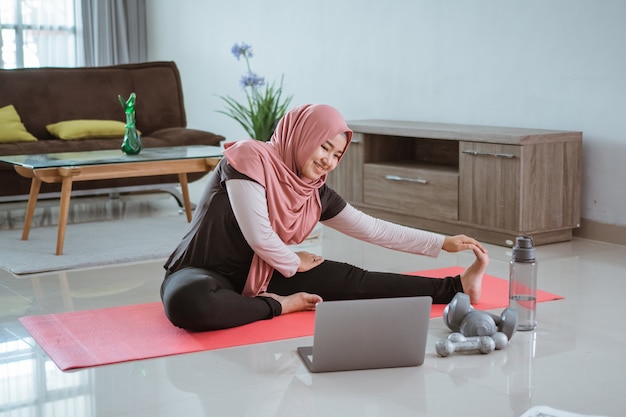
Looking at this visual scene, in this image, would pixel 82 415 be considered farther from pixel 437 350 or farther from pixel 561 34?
pixel 561 34

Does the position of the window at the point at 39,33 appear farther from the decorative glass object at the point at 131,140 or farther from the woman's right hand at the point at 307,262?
the woman's right hand at the point at 307,262

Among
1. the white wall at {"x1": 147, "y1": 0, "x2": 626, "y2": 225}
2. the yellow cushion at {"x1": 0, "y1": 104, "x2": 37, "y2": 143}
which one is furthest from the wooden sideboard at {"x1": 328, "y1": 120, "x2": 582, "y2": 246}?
the yellow cushion at {"x1": 0, "y1": 104, "x2": 37, "y2": 143}

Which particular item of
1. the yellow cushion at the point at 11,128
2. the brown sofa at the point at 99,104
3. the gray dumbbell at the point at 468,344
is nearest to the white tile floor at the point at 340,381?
the gray dumbbell at the point at 468,344

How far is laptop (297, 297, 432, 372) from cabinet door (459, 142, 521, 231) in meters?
1.89

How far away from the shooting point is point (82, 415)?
199cm

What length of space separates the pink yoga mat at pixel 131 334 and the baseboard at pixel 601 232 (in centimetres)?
138

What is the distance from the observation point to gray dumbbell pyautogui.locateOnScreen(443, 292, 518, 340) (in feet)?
8.29

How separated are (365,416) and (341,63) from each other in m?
4.14

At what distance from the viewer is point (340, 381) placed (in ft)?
7.25

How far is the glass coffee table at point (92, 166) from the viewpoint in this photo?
13.3 ft

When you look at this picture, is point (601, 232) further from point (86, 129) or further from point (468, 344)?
point (86, 129)

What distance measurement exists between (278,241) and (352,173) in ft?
7.85

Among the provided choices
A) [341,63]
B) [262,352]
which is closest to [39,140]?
[341,63]

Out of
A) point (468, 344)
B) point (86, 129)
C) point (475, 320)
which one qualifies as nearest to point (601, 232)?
point (475, 320)
